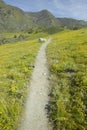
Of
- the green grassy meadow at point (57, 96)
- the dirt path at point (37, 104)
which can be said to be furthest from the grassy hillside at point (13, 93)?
the dirt path at point (37, 104)

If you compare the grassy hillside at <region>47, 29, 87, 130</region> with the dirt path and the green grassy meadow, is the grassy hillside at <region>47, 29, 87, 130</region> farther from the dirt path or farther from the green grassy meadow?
the dirt path

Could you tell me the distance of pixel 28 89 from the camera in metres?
22.4

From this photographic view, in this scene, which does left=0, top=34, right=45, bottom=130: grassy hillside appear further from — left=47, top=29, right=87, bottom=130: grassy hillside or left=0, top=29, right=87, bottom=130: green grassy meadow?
left=47, top=29, right=87, bottom=130: grassy hillside

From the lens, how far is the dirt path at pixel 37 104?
54.1 ft

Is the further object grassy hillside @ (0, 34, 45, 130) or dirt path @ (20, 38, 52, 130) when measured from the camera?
grassy hillside @ (0, 34, 45, 130)

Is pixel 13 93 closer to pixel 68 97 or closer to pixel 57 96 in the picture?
pixel 57 96

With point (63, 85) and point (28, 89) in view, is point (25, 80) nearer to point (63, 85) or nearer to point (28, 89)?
point (28, 89)

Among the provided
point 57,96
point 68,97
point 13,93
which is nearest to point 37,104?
point 57,96

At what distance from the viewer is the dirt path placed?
54.1ft

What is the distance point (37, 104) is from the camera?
1923cm

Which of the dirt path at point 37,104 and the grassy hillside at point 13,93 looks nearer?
the dirt path at point 37,104

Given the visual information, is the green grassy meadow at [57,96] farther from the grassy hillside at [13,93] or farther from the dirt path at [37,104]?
the dirt path at [37,104]

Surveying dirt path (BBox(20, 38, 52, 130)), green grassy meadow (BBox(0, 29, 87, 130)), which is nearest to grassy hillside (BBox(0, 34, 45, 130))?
green grassy meadow (BBox(0, 29, 87, 130))

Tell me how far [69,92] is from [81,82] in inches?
79.3
